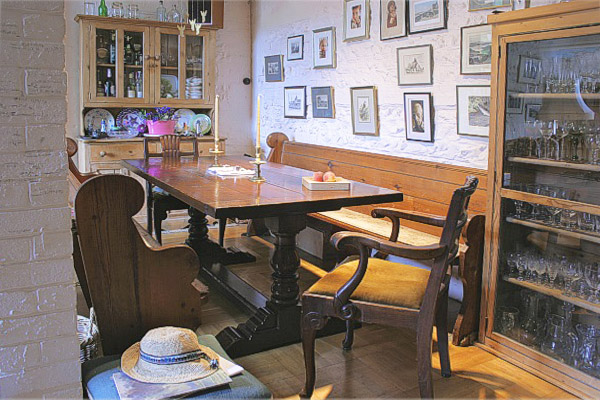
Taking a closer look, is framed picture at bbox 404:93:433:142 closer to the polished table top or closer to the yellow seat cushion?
the polished table top

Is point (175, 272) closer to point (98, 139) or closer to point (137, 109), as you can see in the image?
point (98, 139)

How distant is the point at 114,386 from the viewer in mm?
2322

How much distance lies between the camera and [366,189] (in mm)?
3451

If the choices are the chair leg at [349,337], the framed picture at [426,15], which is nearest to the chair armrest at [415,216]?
the chair leg at [349,337]

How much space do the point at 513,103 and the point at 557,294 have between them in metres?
1.00

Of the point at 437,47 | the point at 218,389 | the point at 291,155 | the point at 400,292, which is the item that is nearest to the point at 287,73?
the point at 291,155

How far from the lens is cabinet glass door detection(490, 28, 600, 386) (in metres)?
2.81

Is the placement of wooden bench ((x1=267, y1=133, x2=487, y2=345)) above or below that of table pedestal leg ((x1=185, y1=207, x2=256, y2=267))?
above

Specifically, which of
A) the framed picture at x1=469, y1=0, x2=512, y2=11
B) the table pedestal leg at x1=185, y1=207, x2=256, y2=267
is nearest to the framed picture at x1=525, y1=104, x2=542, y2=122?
the framed picture at x1=469, y1=0, x2=512, y2=11

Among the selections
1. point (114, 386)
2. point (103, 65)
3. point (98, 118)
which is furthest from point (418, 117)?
point (98, 118)

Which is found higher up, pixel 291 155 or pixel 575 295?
pixel 291 155

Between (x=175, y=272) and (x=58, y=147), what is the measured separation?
39.7 inches

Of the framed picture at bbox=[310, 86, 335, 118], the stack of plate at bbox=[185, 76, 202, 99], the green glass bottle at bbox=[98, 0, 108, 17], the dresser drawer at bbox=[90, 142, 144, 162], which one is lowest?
the dresser drawer at bbox=[90, 142, 144, 162]

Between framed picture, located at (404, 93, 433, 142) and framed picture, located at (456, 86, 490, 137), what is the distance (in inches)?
11.9
